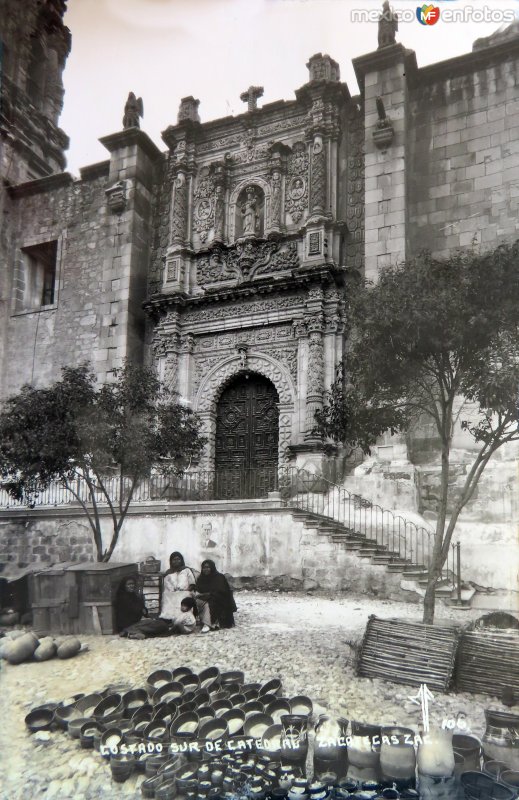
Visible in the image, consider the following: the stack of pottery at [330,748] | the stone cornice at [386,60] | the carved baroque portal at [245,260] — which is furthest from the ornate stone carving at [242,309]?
the stack of pottery at [330,748]

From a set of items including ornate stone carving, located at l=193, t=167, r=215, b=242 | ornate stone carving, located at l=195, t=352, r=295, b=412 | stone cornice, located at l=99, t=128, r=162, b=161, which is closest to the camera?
ornate stone carving, located at l=195, t=352, r=295, b=412

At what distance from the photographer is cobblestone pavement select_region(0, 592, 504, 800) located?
3734 mm

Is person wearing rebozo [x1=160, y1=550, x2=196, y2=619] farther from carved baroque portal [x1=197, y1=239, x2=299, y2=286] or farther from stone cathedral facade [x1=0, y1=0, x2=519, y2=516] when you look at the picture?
carved baroque portal [x1=197, y1=239, x2=299, y2=286]

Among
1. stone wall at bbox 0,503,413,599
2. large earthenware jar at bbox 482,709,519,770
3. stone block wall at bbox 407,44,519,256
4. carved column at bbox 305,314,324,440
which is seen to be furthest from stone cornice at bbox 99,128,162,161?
large earthenware jar at bbox 482,709,519,770

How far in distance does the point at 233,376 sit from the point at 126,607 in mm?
6652

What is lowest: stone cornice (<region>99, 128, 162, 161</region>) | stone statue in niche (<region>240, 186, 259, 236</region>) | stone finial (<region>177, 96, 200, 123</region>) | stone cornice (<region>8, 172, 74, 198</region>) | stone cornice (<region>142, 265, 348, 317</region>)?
stone cornice (<region>142, 265, 348, 317</region>)

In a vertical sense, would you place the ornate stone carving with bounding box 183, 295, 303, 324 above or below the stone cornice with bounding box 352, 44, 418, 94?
below

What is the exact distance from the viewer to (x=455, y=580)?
6629 mm

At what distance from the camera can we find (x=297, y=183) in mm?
11719

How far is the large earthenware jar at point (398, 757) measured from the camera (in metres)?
3.54

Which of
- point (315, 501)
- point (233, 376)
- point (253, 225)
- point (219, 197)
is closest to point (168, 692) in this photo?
point (315, 501)

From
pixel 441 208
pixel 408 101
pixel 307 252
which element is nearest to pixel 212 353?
pixel 307 252

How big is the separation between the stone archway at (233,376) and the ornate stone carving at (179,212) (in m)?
2.52

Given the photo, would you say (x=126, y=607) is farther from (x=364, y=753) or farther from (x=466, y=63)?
(x=466, y=63)
